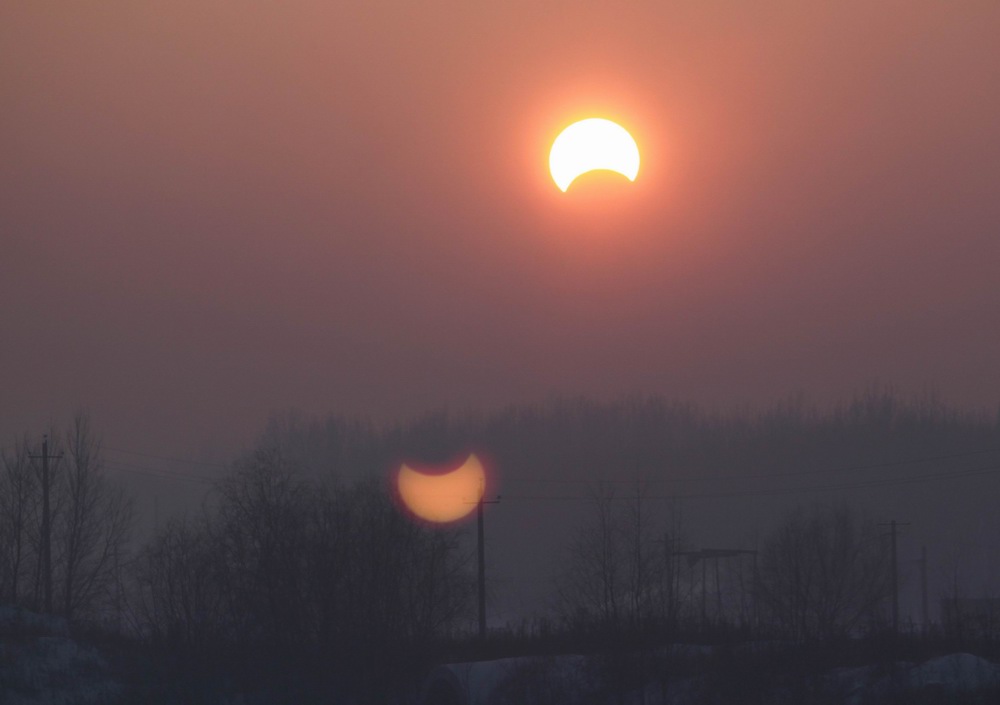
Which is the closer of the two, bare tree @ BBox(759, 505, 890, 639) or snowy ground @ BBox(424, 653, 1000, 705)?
snowy ground @ BBox(424, 653, 1000, 705)

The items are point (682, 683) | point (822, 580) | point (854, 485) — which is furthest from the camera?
point (854, 485)

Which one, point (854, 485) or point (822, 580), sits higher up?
point (854, 485)

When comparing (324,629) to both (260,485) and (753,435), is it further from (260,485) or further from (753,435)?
(753,435)

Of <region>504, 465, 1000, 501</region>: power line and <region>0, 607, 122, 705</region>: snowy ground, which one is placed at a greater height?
<region>504, 465, 1000, 501</region>: power line

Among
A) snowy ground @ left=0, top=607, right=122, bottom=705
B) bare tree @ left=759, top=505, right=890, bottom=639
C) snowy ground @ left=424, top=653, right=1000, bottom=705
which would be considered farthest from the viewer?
bare tree @ left=759, top=505, right=890, bottom=639

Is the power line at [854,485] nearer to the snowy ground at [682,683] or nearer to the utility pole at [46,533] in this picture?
the utility pole at [46,533]

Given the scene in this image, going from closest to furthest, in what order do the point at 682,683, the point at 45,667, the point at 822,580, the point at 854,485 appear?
the point at 682,683 < the point at 45,667 < the point at 822,580 < the point at 854,485

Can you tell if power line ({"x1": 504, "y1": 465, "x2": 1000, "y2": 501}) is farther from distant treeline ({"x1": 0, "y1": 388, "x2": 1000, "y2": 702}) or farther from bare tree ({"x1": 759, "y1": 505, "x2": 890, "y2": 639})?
distant treeline ({"x1": 0, "y1": 388, "x2": 1000, "y2": 702})

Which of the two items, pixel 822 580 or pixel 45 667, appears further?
pixel 822 580

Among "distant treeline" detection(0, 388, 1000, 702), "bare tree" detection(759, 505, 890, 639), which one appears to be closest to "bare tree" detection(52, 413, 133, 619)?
"distant treeline" detection(0, 388, 1000, 702)

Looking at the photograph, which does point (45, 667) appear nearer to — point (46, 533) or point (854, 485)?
point (46, 533)

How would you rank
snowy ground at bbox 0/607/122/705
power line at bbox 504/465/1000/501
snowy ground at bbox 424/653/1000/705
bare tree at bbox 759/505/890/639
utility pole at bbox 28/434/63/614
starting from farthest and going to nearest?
power line at bbox 504/465/1000/501 → utility pole at bbox 28/434/63/614 → bare tree at bbox 759/505/890/639 → snowy ground at bbox 0/607/122/705 → snowy ground at bbox 424/653/1000/705

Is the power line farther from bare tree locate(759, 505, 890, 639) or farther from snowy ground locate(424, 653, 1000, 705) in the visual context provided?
snowy ground locate(424, 653, 1000, 705)

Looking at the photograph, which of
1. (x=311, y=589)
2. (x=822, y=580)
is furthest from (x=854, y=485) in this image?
(x=311, y=589)
